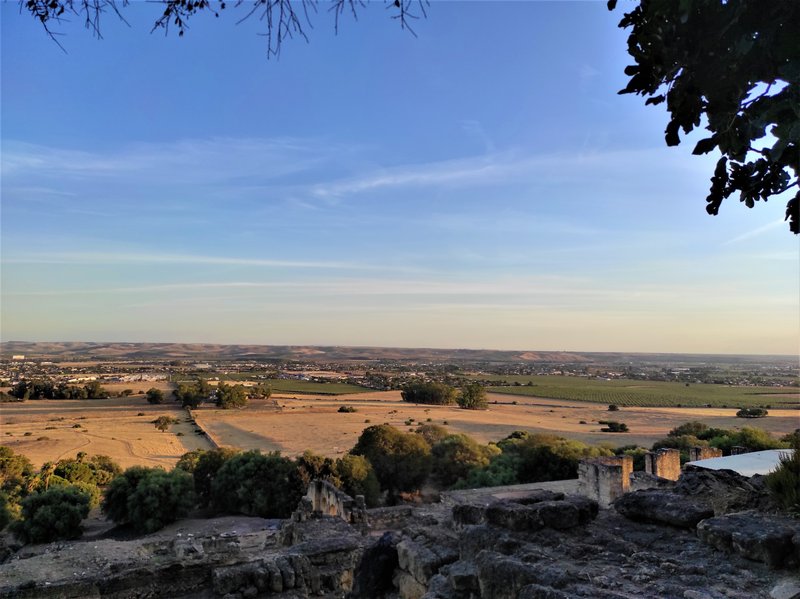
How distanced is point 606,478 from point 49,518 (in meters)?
19.5

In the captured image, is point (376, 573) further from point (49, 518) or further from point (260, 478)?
point (260, 478)

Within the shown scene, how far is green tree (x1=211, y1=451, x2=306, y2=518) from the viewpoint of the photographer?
22.5 meters

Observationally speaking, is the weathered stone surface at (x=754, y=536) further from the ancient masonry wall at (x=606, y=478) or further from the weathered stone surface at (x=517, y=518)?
the ancient masonry wall at (x=606, y=478)

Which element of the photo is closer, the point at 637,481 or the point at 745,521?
the point at 745,521

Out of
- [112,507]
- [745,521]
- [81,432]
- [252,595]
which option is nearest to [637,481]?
[252,595]

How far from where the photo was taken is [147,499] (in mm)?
20422

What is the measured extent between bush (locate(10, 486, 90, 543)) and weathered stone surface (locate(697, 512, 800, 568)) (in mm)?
22074

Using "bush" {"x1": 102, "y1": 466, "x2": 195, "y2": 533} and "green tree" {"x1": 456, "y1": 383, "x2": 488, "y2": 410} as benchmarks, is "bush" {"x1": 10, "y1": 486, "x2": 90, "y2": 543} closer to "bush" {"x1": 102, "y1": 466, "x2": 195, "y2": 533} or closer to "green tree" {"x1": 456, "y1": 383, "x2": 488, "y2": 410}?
"bush" {"x1": 102, "y1": 466, "x2": 195, "y2": 533}

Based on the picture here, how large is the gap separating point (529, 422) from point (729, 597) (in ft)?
182

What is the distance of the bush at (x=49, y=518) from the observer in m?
18.8

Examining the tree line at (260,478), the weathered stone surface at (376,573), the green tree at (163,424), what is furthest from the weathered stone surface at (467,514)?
the green tree at (163,424)

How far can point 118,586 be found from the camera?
Result: 8148 mm

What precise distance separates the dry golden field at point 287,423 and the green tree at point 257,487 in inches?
452

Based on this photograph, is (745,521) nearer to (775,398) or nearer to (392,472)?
(392,472)
